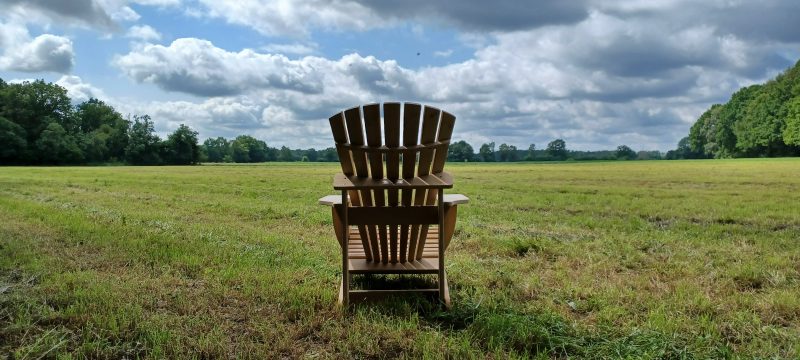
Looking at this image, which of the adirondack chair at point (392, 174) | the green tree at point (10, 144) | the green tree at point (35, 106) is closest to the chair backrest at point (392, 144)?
the adirondack chair at point (392, 174)

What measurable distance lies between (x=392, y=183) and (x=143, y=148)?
84.3 m

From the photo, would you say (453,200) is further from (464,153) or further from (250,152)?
(250,152)

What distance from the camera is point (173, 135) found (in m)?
81.6

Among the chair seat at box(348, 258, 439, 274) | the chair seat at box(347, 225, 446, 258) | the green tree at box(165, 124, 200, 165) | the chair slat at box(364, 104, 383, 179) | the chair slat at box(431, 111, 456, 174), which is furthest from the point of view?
the green tree at box(165, 124, 200, 165)

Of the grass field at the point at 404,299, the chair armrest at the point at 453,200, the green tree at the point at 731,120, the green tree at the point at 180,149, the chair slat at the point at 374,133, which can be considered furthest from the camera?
the green tree at the point at 180,149

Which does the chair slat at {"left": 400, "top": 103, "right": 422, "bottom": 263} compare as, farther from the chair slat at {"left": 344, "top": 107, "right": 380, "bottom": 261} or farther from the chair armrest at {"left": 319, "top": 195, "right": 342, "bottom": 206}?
the chair armrest at {"left": 319, "top": 195, "right": 342, "bottom": 206}

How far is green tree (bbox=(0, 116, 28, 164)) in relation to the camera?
2501 inches

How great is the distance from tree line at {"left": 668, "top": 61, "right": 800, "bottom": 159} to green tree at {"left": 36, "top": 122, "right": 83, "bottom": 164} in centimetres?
8202

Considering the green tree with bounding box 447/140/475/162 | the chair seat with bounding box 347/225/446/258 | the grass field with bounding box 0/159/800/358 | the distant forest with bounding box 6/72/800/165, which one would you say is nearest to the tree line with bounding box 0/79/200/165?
the distant forest with bounding box 6/72/800/165

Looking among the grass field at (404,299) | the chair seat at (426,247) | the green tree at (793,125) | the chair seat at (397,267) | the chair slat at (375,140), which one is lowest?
the grass field at (404,299)

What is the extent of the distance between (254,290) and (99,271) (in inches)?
72.3

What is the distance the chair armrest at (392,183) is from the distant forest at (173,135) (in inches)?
1934

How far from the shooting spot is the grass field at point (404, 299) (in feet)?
11.0

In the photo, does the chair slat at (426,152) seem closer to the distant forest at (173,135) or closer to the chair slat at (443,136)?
the chair slat at (443,136)
